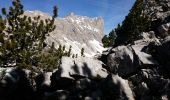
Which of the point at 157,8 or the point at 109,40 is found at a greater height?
the point at 109,40

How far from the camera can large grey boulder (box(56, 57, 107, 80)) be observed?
→ 22.6 meters

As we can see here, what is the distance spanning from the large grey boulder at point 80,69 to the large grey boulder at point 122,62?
959 mm

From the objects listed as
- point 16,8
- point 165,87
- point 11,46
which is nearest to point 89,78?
point 165,87

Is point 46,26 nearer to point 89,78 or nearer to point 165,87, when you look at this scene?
point 89,78

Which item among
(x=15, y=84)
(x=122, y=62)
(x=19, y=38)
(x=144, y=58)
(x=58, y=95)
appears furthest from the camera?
(x=19, y=38)

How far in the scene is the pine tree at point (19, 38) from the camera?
26391 millimetres

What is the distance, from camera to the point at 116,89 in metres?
20.1

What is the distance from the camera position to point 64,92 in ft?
71.9

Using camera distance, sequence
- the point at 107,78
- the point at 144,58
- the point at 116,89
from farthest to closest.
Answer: the point at 144,58, the point at 107,78, the point at 116,89

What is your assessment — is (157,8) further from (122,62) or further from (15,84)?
(15,84)

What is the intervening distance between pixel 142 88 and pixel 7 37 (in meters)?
14.8

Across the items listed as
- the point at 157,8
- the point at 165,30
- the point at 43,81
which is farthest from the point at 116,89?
the point at 157,8

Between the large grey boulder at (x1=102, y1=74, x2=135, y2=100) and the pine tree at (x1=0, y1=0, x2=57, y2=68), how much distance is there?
370 inches

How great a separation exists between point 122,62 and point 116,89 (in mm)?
3381
